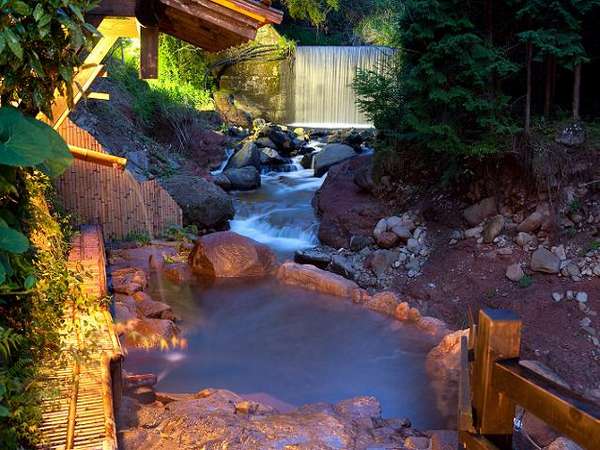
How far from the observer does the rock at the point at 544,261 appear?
7.86 meters

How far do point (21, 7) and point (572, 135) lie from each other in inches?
313

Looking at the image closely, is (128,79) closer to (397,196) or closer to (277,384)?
(397,196)

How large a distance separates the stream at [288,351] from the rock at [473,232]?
230 centimetres

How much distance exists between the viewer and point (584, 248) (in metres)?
7.83

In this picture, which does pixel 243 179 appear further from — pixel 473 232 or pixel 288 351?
pixel 288 351

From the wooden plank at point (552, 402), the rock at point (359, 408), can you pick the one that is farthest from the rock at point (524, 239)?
the wooden plank at point (552, 402)

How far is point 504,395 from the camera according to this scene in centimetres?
215

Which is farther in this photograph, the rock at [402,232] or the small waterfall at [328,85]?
the small waterfall at [328,85]

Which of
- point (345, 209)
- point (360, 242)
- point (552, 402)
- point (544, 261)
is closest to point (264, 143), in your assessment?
point (345, 209)

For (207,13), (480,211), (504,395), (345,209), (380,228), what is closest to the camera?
(504,395)

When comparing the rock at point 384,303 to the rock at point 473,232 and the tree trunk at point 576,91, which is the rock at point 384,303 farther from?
the tree trunk at point 576,91

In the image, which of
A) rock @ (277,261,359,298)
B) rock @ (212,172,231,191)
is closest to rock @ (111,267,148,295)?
rock @ (277,261,359,298)

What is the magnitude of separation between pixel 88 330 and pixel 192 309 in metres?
3.65

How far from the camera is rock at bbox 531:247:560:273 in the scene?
25.8 feet
